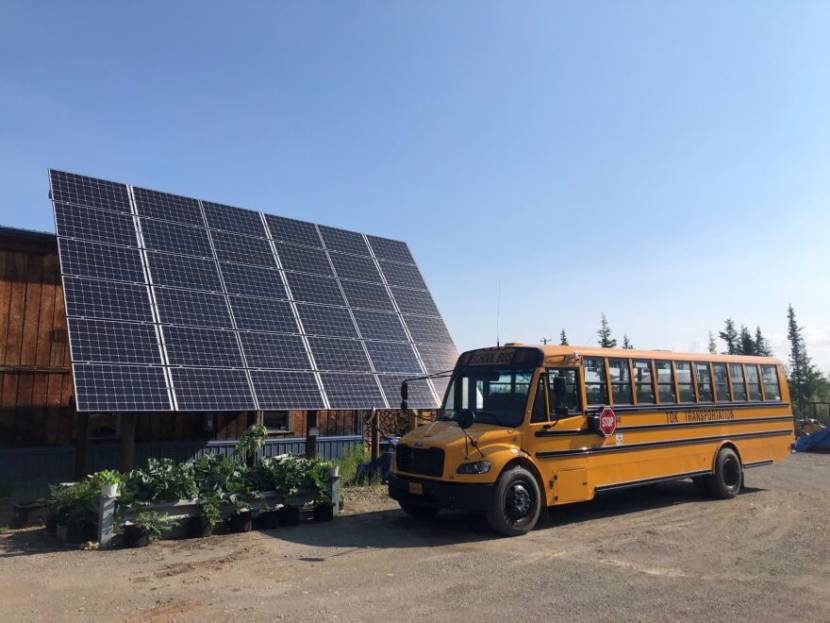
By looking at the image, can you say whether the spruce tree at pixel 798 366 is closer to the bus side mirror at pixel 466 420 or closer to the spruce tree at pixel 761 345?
the spruce tree at pixel 761 345

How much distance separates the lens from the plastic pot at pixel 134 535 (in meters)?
9.09

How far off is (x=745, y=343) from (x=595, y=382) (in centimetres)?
6650

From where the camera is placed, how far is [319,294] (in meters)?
15.5

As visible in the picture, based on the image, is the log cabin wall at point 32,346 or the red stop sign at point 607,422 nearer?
the red stop sign at point 607,422

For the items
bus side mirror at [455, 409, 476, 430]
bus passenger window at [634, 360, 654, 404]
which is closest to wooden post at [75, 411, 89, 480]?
bus side mirror at [455, 409, 476, 430]

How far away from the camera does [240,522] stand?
10227 mm

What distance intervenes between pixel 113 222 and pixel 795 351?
79.9 metres

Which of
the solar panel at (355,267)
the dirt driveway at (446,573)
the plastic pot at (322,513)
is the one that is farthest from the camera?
the solar panel at (355,267)

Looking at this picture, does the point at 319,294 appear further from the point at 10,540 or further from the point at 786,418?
the point at 786,418

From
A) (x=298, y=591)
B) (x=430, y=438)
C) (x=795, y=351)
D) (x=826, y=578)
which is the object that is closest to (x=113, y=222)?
(x=430, y=438)

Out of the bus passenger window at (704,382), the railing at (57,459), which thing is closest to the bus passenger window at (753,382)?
the bus passenger window at (704,382)

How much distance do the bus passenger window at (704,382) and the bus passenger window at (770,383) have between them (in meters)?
2.69

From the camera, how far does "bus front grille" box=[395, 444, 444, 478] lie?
32.6 ft

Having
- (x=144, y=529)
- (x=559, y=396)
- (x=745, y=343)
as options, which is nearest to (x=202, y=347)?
(x=144, y=529)
